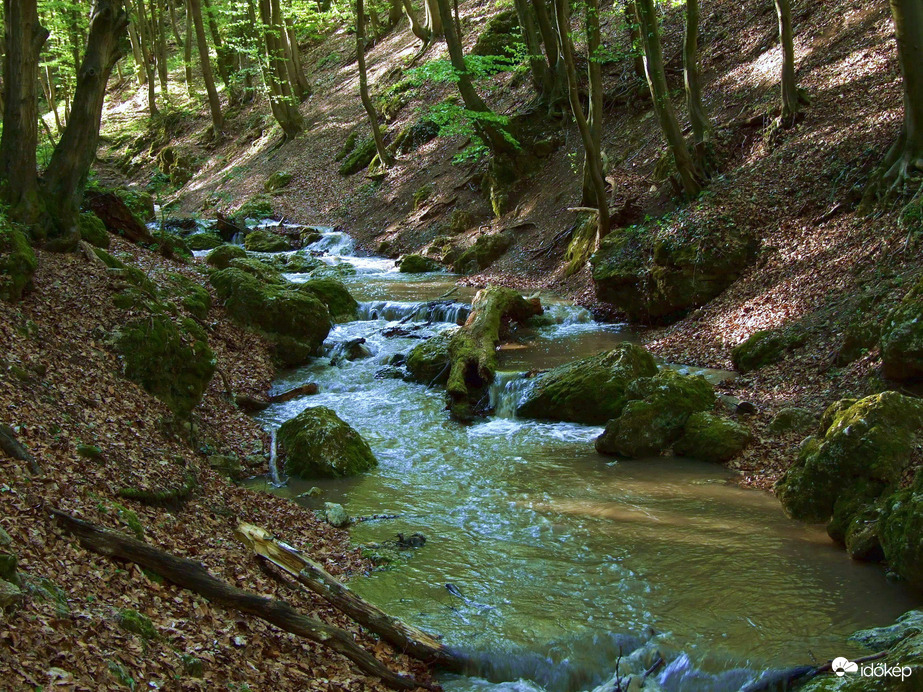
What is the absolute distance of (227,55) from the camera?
39438 mm

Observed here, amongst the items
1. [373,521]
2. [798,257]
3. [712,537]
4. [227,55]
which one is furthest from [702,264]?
[227,55]

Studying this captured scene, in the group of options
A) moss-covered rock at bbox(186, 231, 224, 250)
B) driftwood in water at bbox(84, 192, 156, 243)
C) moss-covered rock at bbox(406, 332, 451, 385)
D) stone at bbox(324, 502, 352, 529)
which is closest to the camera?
stone at bbox(324, 502, 352, 529)

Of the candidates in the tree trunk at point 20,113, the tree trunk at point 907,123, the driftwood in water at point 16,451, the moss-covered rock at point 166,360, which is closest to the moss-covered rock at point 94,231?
the tree trunk at point 20,113

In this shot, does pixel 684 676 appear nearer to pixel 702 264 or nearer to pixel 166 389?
pixel 166 389

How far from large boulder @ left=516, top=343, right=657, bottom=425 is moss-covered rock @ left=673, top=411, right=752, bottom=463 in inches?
46.2

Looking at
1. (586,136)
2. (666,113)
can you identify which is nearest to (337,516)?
(666,113)

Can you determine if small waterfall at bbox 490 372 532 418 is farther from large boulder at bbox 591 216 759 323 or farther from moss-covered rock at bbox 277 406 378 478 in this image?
large boulder at bbox 591 216 759 323

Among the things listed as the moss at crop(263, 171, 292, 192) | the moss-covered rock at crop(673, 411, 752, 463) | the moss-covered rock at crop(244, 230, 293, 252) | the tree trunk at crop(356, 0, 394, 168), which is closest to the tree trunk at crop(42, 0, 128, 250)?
the moss-covered rock at crop(673, 411, 752, 463)

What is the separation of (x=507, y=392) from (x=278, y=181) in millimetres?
21516

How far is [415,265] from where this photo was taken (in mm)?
20281

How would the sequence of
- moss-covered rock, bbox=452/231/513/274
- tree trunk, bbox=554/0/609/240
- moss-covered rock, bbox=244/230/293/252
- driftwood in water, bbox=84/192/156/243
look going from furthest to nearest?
moss-covered rock, bbox=244/230/293/252
moss-covered rock, bbox=452/231/513/274
tree trunk, bbox=554/0/609/240
driftwood in water, bbox=84/192/156/243

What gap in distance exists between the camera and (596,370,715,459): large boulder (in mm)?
9180

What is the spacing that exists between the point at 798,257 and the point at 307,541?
9544 millimetres

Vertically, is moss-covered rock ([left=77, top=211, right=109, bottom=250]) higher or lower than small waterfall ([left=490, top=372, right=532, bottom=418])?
higher
